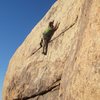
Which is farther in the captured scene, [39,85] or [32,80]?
[32,80]

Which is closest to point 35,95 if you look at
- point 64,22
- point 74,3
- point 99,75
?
point 64,22

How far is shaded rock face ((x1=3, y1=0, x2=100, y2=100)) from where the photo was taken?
28.8 feet

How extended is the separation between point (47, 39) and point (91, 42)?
7.17m

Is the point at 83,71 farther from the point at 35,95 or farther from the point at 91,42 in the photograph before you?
the point at 35,95

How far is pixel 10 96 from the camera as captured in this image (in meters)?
19.9

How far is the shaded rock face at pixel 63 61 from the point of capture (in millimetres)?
8773

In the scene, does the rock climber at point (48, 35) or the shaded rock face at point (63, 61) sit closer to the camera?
the shaded rock face at point (63, 61)

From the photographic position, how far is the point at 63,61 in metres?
13.0

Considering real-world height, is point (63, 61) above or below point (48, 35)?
below

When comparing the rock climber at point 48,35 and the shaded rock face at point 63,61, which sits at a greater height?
the rock climber at point 48,35

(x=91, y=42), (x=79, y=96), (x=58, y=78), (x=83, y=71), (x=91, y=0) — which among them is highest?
(x=91, y=0)

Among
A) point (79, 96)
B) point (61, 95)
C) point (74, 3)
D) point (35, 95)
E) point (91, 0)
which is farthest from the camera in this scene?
point (35, 95)

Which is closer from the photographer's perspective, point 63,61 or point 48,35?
point 63,61

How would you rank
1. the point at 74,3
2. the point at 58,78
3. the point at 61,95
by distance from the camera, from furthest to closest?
1. the point at 74,3
2. the point at 58,78
3. the point at 61,95
